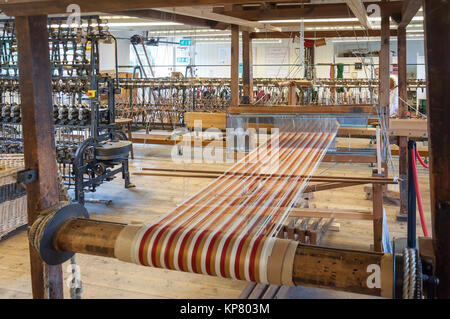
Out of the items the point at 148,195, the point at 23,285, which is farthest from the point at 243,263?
the point at 148,195

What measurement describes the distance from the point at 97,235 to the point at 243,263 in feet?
1.34

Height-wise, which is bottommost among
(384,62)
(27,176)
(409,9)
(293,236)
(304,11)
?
(293,236)

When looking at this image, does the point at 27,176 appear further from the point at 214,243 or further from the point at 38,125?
the point at 214,243

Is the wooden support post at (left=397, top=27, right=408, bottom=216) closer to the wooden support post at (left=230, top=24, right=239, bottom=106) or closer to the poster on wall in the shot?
the wooden support post at (left=230, top=24, right=239, bottom=106)

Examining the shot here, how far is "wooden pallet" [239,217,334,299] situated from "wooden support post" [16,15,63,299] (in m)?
1.03

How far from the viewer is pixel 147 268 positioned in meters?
2.84

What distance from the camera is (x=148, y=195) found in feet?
15.8

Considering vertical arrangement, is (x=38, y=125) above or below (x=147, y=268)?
above

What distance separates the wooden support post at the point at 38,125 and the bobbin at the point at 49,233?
17cm

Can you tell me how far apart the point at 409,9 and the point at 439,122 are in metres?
2.73

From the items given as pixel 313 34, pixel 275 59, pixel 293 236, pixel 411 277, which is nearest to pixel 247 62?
pixel 313 34

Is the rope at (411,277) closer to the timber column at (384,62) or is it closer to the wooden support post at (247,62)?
the timber column at (384,62)

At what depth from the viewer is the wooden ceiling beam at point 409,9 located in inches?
122
